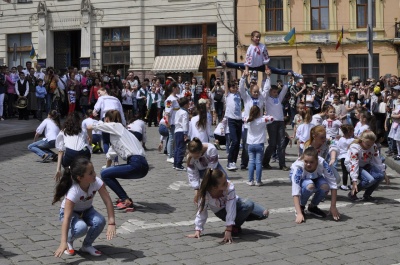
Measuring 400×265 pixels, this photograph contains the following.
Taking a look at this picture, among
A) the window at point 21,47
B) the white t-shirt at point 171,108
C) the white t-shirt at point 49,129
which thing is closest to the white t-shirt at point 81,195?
the white t-shirt at point 171,108

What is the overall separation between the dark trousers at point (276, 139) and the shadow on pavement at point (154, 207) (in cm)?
406

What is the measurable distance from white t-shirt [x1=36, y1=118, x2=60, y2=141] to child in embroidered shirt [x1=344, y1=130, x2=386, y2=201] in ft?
23.8

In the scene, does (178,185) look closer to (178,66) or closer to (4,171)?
(4,171)

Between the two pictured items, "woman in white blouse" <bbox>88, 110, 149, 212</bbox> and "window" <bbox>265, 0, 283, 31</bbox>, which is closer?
"woman in white blouse" <bbox>88, 110, 149, 212</bbox>

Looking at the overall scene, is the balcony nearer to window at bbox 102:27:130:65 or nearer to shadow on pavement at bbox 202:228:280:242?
window at bbox 102:27:130:65

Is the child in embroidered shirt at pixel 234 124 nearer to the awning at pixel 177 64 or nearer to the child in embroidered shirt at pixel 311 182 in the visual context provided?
the child in embroidered shirt at pixel 311 182

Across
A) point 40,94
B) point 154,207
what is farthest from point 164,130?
point 40,94

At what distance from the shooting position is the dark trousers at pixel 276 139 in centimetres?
1412

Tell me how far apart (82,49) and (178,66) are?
636cm

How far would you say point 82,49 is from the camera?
41.6 meters

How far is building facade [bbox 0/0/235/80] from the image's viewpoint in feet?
129

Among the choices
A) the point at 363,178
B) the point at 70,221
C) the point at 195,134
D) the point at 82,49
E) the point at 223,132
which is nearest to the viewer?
the point at 70,221

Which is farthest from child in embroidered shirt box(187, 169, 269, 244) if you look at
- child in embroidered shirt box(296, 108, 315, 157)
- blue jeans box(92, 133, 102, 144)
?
blue jeans box(92, 133, 102, 144)

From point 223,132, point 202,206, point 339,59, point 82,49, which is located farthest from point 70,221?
point 82,49
